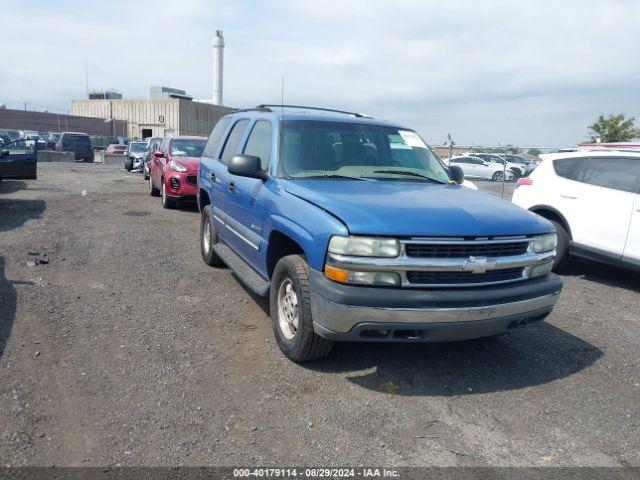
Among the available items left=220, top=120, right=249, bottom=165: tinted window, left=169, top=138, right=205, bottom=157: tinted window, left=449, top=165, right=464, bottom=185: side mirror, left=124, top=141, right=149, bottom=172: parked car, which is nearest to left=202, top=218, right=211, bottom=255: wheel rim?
left=220, top=120, right=249, bottom=165: tinted window

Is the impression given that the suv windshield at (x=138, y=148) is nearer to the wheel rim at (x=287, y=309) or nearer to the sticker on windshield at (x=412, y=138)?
the sticker on windshield at (x=412, y=138)

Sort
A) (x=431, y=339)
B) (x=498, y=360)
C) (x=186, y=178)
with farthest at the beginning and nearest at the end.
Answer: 1. (x=186, y=178)
2. (x=498, y=360)
3. (x=431, y=339)

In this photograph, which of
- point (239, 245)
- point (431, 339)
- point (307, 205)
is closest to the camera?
point (431, 339)

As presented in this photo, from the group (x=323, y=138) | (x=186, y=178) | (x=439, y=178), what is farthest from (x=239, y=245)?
(x=186, y=178)

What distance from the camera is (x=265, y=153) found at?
4.80 meters

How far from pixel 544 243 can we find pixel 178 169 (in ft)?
29.6

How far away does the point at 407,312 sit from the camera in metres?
3.31

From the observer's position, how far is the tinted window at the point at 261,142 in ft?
15.6

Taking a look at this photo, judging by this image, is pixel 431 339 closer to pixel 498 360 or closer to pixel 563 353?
pixel 498 360

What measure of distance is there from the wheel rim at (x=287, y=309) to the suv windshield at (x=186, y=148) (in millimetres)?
8735

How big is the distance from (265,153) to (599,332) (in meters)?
3.67

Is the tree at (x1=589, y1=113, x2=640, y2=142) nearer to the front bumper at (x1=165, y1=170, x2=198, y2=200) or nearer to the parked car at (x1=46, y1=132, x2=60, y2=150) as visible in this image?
the front bumper at (x1=165, y1=170, x2=198, y2=200)

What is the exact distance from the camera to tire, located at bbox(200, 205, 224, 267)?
6344 mm

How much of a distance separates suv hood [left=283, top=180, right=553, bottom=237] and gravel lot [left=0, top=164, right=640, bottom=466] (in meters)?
1.17
